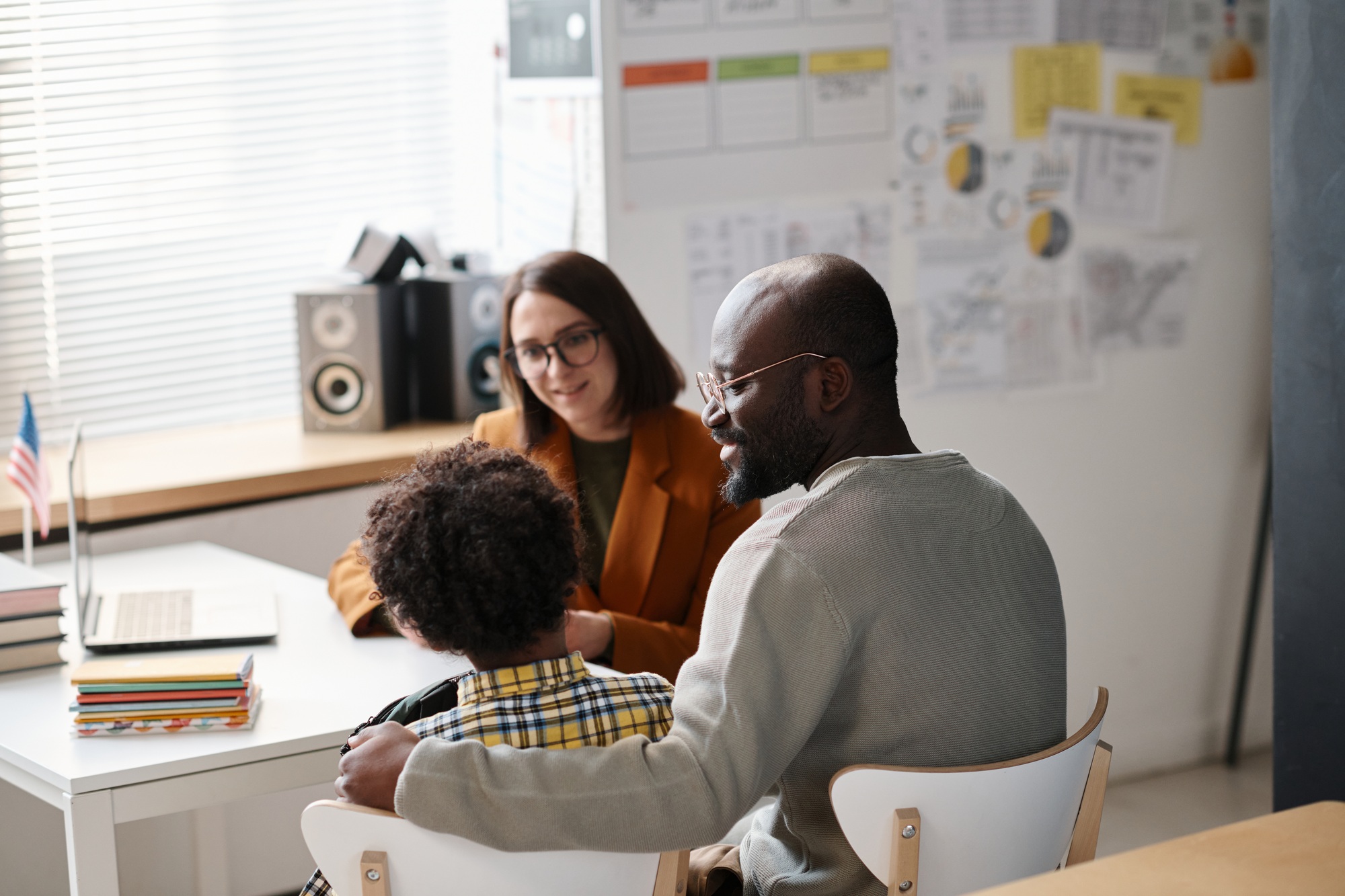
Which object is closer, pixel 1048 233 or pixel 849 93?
pixel 849 93

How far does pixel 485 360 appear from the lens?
3.32m

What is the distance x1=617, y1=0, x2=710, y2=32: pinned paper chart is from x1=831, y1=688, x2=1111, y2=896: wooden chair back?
76.2 inches

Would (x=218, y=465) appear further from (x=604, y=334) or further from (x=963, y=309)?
(x=963, y=309)

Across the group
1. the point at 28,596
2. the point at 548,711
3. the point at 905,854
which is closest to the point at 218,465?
the point at 28,596

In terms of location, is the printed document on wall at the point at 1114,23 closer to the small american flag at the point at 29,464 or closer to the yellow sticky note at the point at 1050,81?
the yellow sticky note at the point at 1050,81

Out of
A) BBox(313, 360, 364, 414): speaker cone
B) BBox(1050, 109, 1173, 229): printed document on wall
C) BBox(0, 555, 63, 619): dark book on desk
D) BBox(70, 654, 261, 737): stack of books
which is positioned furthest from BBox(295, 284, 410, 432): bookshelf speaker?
BBox(1050, 109, 1173, 229): printed document on wall

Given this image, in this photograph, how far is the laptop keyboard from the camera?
2.09 meters

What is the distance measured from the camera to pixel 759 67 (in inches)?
119

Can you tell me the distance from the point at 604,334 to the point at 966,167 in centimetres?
134

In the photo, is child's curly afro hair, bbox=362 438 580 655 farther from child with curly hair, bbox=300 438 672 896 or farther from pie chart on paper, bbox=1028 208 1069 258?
pie chart on paper, bbox=1028 208 1069 258

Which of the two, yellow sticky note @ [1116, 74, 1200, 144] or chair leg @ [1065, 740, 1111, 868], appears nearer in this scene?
chair leg @ [1065, 740, 1111, 868]

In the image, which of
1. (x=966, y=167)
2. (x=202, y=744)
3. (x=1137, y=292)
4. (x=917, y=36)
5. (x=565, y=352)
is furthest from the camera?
(x=1137, y=292)

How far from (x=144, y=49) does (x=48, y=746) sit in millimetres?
2025

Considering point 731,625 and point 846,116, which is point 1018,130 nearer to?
point 846,116
